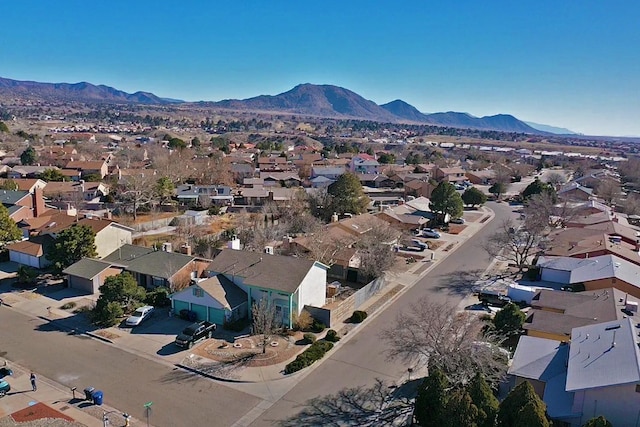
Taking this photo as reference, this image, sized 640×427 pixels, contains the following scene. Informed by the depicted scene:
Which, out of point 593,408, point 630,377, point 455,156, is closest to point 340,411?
point 593,408

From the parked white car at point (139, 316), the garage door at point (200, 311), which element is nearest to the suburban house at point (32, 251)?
the parked white car at point (139, 316)

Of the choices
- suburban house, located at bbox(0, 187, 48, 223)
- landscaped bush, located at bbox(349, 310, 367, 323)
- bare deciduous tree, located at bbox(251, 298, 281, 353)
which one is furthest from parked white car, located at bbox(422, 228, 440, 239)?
suburban house, located at bbox(0, 187, 48, 223)

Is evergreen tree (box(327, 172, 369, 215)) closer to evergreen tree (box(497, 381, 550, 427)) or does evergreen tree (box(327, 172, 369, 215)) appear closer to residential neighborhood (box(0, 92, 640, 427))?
residential neighborhood (box(0, 92, 640, 427))

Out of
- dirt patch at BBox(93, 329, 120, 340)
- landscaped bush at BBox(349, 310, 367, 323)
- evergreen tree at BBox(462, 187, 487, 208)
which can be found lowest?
dirt patch at BBox(93, 329, 120, 340)

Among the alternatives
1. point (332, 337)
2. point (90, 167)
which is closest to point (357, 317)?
point (332, 337)

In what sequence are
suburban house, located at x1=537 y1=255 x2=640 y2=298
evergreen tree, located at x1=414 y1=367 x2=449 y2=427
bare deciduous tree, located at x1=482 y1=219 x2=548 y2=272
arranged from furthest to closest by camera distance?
bare deciduous tree, located at x1=482 y1=219 x2=548 y2=272 → suburban house, located at x1=537 y1=255 x2=640 y2=298 → evergreen tree, located at x1=414 y1=367 x2=449 y2=427

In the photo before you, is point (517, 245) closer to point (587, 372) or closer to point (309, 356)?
point (587, 372)
